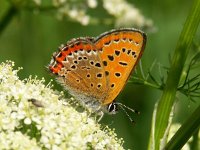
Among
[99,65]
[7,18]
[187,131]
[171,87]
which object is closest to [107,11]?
[7,18]

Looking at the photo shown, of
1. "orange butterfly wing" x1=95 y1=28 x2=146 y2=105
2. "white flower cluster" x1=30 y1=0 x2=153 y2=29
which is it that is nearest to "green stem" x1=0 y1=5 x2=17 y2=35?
"white flower cluster" x1=30 y1=0 x2=153 y2=29

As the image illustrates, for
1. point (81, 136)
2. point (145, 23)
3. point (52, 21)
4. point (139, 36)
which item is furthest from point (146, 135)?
point (81, 136)

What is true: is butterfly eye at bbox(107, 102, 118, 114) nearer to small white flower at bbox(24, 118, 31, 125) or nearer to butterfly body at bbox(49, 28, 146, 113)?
butterfly body at bbox(49, 28, 146, 113)

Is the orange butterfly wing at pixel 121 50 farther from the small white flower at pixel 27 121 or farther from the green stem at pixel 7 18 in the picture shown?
the green stem at pixel 7 18

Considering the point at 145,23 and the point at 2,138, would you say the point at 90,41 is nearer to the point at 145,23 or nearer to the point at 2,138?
the point at 2,138

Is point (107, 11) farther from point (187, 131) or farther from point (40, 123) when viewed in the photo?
point (40, 123)

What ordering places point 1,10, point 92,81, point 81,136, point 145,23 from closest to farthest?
point 81,136 → point 92,81 → point 1,10 → point 145,23

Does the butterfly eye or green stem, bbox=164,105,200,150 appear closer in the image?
green stem, bbox=164,105,200,150

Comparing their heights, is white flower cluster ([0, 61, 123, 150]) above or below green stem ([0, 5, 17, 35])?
below
